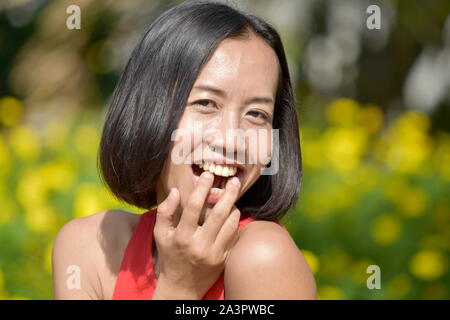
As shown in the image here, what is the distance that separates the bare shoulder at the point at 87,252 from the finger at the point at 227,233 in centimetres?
37

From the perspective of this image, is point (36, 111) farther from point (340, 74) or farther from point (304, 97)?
point (340, 74)

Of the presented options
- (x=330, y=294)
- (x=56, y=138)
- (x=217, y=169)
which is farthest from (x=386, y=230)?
(x=56, y=138)

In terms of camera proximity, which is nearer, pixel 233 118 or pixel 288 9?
pixel 233 118

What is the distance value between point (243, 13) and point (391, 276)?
66.7 inches

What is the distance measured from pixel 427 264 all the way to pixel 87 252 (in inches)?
68.5

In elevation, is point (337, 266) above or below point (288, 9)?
below

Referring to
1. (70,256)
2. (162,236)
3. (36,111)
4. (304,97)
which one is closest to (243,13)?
(162,236)

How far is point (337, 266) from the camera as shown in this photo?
305 cm

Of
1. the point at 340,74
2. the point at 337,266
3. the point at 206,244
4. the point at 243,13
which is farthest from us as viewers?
the point at 340,74

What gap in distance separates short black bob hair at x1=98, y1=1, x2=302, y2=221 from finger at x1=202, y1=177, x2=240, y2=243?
180 mm

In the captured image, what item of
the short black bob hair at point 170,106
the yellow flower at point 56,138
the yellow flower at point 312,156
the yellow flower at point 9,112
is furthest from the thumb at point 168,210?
the yellow flower at point 9,112

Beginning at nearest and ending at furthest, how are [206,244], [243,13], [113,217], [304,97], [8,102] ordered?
1. [206,244]
2. [243,13]
3. [113,217]
4. [8,102]
5. [304,97]

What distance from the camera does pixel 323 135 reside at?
386 centimetres

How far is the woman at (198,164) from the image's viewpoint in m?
1.61
